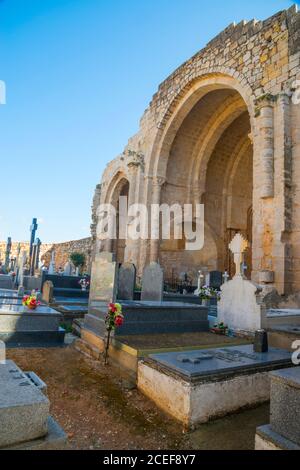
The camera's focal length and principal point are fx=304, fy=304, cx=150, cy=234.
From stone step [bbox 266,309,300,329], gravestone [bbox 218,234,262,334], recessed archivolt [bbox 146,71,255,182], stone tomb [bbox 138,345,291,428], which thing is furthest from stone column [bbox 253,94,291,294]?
stone tomb [bbox 138,345,291,428]

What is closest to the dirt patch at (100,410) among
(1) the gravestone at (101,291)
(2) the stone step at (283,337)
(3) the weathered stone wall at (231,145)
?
(1) the gravestone at (101,291)

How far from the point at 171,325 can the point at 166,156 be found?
11.8 metres

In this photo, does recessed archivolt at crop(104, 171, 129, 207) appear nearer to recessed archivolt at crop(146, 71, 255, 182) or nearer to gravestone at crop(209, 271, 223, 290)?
recessed archivolt at crop(146, 71, 255, 182)

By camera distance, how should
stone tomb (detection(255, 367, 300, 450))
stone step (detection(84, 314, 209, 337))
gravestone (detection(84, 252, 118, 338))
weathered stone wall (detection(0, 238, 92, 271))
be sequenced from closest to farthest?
stone tomb (detection(255, 367, 300, 450)) → stone step (detection(84, 314, 209, 337)) → gravestone (detection(84, 252, 118, 338)) → weathered stone wall (detection(0, 238, 92, 271))

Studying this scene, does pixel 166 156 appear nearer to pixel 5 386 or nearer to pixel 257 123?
pixel 257 123

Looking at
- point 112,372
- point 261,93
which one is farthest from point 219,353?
point 261,93

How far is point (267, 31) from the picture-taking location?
10367 mm

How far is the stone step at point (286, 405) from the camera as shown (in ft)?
6.40

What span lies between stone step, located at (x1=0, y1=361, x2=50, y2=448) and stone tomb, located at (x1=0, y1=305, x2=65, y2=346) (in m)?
3.59

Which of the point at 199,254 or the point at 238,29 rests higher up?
the point at 238,29

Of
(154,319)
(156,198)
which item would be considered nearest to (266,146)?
(154,319)

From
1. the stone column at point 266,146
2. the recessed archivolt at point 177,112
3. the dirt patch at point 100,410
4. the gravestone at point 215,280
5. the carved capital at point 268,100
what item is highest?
the recessed archivolt at point 177,112

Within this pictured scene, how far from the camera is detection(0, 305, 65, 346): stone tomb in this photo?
5.29 meters

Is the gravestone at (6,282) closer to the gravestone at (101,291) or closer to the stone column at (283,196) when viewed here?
the gravestone at (101,291)
